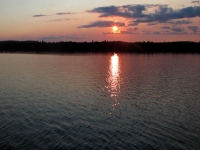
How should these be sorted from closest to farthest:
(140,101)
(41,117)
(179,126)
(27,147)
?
(27,147)
(179,126)
(41,117)
(140,101)

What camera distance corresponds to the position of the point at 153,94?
116ft

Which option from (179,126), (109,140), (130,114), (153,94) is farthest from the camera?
(153,94)

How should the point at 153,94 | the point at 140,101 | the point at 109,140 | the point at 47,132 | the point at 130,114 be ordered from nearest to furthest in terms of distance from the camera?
the point at 109,140
the point at 47,132
the point at 130,114
the point at 140,101
the point at 153,94

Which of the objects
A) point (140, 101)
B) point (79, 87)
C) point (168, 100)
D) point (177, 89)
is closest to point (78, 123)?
point (140, 101)

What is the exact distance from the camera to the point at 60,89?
125 feet

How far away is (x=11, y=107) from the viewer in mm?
26891

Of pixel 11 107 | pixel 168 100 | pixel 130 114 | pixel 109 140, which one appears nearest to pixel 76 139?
pixel 109 140

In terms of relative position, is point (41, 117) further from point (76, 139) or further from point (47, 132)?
point (76, 139)

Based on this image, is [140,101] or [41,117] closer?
[41,117]

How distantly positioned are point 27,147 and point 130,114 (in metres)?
12.1

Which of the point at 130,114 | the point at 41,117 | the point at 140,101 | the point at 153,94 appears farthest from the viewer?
the point at 153,94

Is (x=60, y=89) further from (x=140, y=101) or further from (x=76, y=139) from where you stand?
(x=76, y=139)

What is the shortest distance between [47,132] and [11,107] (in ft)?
29.6

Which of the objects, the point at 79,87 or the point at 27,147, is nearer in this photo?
the point at 27,147
